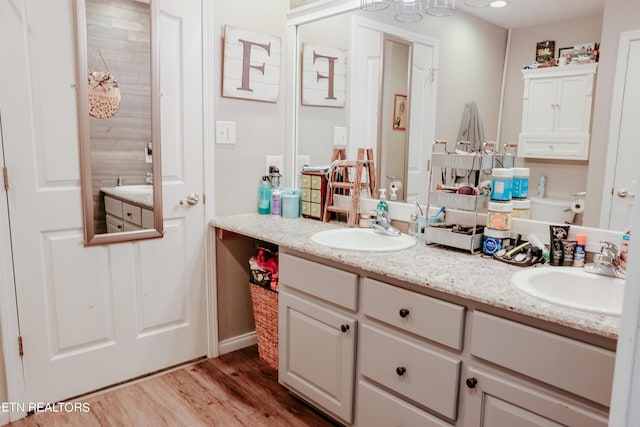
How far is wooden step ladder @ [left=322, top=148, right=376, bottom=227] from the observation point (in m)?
2.35

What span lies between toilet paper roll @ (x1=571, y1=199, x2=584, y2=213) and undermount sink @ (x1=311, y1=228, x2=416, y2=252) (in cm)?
63

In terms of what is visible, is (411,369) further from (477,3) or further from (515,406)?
(477,3)

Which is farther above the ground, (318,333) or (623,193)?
(623,193)

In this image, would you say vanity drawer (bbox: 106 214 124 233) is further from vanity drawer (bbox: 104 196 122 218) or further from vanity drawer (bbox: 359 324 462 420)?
vanity drawer (bbox: 359 324 462 420)

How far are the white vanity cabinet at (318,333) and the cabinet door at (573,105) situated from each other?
987 mm

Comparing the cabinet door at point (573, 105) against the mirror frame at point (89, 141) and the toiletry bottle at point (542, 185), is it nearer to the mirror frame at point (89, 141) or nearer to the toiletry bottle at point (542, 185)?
the toiletry bottle at point (542, 185)

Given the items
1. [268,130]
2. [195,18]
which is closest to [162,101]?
[195,18]

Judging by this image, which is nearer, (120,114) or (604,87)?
(604,87)

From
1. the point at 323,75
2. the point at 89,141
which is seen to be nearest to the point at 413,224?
the point at 323,75

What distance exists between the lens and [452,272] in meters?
1.55

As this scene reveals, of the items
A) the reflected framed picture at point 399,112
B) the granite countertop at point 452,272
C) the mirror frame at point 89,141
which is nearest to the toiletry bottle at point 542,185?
the granite countertop at point 452,272

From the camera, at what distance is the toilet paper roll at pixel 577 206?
1.69m

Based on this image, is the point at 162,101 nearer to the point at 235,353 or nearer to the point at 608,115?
the point at 235,353

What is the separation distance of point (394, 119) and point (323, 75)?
0.60m
